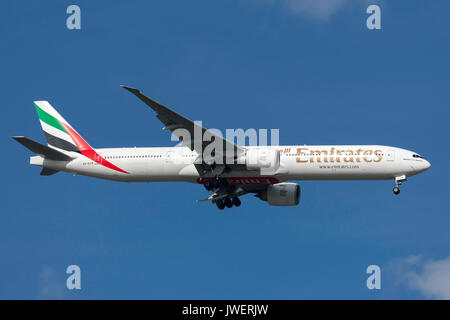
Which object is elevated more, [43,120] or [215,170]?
[43,120]

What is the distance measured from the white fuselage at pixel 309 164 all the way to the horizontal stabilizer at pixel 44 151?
14.6ft

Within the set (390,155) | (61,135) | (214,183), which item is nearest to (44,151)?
(61,135)

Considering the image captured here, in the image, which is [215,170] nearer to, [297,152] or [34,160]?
[297,152]

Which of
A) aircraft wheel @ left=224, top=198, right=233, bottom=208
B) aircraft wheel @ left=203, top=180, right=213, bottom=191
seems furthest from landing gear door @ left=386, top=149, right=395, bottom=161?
aircraft wheel @ left=203, top=180, right=213, bottom=191

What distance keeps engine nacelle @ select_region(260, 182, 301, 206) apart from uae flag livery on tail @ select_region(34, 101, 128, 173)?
10496 mm

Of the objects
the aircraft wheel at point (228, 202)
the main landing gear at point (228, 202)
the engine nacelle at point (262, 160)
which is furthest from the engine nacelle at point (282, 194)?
the engine nacelle at point (262, 160)

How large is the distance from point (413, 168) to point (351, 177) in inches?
159

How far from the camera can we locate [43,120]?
210ft

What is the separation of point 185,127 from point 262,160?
554cm

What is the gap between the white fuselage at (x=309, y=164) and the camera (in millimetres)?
56250

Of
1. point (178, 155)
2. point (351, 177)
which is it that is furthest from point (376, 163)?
point (178, 155)

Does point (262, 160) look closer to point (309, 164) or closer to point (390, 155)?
point (309, 164)

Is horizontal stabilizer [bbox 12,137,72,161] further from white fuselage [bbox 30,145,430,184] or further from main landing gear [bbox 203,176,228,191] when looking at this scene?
main landing gear [bbox 203,176,228,191]

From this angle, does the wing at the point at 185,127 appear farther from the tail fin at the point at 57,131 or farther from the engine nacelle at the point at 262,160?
the tail fin at the point at 57,131
